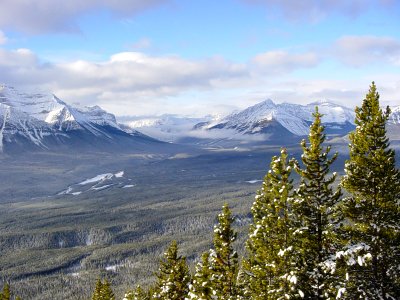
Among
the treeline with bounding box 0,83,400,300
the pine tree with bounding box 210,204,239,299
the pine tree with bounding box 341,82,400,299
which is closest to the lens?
the pine tree with bounding box 341,82,400,299

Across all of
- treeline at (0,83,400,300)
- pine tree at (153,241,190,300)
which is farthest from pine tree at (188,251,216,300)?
pine tree at (153,241,190,300)

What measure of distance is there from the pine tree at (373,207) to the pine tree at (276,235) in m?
3.37

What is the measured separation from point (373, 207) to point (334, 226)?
291 centimetres

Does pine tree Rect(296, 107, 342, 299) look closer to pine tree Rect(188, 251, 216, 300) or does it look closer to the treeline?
the treeline

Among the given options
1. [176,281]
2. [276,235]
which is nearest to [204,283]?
[276,235]

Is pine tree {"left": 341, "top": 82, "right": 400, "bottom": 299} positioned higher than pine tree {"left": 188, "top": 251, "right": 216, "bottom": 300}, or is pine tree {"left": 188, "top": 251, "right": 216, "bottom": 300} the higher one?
pine tree {"left": 341, "top": 82, "right": 400, "bottom": 299}

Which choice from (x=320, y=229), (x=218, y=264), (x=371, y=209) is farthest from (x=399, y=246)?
(x=218, y=264)

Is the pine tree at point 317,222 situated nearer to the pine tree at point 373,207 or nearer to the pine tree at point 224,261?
the pine tree at point 373,207

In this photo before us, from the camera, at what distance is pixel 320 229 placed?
28.2 m

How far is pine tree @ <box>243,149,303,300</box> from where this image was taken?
27703mm

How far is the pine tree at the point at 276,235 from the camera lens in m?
27.7

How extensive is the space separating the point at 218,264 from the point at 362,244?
11639mm

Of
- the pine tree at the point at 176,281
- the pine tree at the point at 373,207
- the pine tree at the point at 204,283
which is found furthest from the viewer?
the pine tree at the point at 176,281

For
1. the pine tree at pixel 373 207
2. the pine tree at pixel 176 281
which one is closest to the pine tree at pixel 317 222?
the pine tree at pixel 373 207
